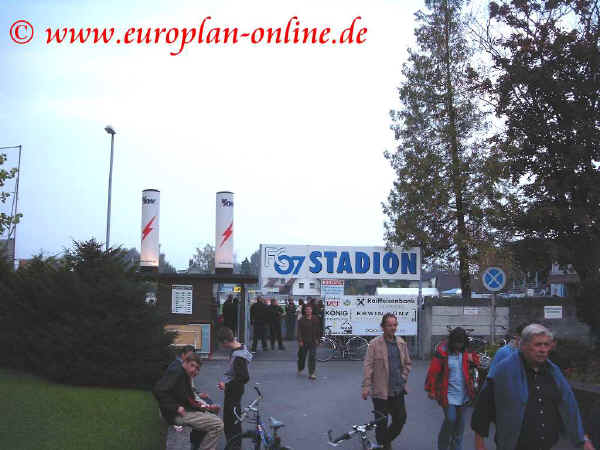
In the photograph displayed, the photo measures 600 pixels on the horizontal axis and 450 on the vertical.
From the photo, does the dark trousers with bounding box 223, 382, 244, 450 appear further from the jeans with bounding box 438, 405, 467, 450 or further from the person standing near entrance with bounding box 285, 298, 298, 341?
the person standing near entrance with bounding box 285, 298, 298, 341

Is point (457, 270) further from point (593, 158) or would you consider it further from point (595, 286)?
point (595, 286)

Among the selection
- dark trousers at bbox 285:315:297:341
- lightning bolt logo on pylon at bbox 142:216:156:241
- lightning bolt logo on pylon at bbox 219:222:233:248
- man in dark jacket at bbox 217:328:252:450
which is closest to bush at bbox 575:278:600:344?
man in dark jacket at bbox 217:328:252:450

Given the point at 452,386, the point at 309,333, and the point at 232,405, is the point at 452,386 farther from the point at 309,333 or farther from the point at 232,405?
the point at 309,333

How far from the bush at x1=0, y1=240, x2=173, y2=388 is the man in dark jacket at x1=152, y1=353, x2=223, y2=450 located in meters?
5.89

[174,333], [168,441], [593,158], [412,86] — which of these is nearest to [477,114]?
[412,86]

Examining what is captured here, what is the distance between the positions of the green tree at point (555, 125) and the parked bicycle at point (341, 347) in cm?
665

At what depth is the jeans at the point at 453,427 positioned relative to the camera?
8031 millimetres

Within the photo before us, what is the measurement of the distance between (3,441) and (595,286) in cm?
1278

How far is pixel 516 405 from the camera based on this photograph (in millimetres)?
4801

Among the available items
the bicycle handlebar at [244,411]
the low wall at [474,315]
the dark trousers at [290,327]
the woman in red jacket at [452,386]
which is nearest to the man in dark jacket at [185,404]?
the bicycle handlebar at [244,411]

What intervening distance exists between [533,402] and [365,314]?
60.3ft

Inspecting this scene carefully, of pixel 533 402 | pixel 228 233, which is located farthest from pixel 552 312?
pixel 533 402

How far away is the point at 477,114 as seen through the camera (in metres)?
26.0

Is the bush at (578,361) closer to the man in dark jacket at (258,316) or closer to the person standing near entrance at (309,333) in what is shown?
the person standing near entrance at (309,333)
